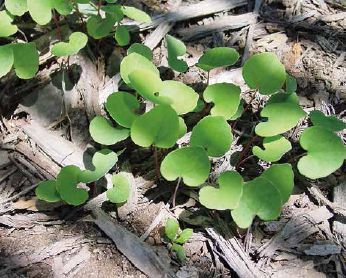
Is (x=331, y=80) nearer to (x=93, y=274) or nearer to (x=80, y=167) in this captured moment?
(x=80, y=167)

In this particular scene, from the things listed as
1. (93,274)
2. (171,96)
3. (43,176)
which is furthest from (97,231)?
(171,96)

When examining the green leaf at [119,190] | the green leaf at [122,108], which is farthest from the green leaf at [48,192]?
the green leaf at [122,108]

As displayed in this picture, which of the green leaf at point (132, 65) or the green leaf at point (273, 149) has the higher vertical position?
the green leaf at point (132, 65)

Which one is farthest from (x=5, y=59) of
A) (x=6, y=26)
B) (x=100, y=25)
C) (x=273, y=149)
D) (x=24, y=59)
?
(x=273, y=149)

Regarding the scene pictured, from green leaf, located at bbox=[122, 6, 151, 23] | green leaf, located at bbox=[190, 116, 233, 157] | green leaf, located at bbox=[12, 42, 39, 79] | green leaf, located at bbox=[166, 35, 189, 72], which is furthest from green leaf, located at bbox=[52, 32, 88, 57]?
green leaf, located at bbox=[190, 116, 233, 157]

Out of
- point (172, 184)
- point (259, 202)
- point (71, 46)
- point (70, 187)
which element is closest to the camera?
point (259, 202)

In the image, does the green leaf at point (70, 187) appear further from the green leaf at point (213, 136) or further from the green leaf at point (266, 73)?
the green leaf at point (266, 73)

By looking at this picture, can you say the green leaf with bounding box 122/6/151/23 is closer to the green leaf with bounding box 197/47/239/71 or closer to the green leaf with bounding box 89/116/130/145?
the green leaf with bounding box 197/47/239/71

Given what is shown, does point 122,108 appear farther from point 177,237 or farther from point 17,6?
point 17,6
